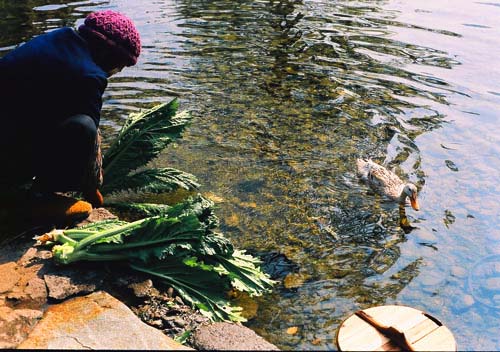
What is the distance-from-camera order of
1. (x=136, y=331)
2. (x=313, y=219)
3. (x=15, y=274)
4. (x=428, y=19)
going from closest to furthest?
(x=136, y=331)
(x=15, y=274)
(x=313, y=219)
(x=428, y=19)

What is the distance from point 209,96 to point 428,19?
24.7 feet

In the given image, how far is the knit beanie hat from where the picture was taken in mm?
4633

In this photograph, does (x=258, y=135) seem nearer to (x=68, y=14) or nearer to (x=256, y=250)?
(x=256, y=250)

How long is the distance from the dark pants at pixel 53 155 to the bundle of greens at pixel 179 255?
0.59m

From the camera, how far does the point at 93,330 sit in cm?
378

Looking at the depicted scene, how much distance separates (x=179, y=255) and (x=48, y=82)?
1.77 m

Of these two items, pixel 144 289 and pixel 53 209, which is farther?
pixel 53 209

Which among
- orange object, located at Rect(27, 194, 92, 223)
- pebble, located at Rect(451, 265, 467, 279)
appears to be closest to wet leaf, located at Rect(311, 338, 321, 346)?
pebble, located at Rect(451, 265, 467, 279)

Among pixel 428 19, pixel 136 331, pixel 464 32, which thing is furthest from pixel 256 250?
pixel 428 19

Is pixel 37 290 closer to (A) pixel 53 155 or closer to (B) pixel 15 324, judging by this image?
(B) pixel 15 324

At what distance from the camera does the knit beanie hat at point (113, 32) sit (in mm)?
4633

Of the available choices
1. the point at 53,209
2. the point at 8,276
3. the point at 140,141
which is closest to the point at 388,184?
the point at 140,141

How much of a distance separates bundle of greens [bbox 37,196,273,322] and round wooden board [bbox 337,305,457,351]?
2.88 ft

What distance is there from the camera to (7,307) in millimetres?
3996
